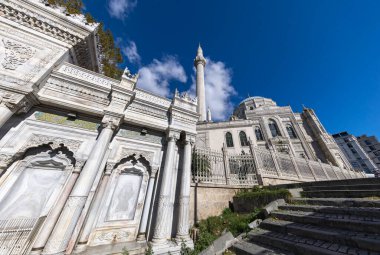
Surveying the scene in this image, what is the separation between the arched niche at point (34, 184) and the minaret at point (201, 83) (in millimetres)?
21427

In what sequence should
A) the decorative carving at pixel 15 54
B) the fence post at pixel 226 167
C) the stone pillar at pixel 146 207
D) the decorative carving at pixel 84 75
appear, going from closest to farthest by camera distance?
1. the decorative carving at pixel 15 54
2. the stone pillar at pixel 146 207
3. the decorative carving at pixel 84 75
4. the fence post at pixel 226 167

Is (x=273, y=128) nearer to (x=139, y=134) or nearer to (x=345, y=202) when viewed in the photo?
(x=345, y=202)

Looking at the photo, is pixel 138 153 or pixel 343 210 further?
pixel 138 153

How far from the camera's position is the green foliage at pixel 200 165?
7.72 meters

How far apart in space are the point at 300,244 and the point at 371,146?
64.6 metres

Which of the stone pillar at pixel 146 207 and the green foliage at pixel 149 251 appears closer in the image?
the green foliage at pixel 149 251

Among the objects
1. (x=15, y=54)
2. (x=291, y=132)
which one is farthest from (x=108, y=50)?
(x=291, y=132)

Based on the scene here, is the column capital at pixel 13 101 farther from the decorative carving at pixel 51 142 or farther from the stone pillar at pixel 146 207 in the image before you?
the stone pillar at pixel 146 207

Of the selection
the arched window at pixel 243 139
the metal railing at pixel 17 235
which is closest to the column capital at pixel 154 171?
the metal railing at pixel 17 235

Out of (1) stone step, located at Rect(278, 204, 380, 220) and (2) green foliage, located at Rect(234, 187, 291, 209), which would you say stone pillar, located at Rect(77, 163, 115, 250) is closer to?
(2) green foliage, located at Rect(234, 187, 291, 209)

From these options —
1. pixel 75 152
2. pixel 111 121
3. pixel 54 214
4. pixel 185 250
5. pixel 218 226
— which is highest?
pixel 111 121

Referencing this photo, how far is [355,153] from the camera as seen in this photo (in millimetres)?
40562

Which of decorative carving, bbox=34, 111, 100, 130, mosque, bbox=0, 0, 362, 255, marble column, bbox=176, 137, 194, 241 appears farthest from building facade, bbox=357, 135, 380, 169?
decorative carving, bbox=34, 111, 100, 130

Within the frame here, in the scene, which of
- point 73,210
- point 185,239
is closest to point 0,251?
point 73,210
